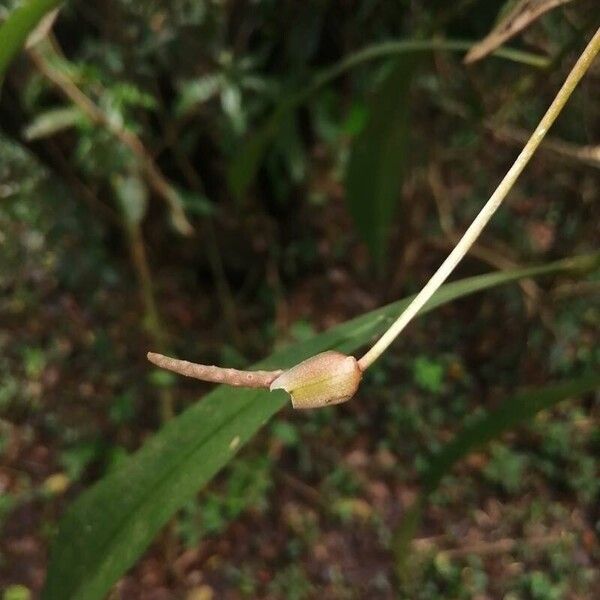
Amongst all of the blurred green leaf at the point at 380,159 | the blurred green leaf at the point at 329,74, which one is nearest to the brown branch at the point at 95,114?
the blurred green leaf at the point at 329,74

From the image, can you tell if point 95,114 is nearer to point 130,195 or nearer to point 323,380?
point 130,195

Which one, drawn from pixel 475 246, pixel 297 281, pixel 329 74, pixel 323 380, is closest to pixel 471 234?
pixel 323 380

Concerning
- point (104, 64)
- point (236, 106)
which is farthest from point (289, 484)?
point (104, 64)

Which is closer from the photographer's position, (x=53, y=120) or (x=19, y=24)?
(x=19, y=24)

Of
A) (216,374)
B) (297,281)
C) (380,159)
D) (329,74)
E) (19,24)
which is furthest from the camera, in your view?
(297,281)

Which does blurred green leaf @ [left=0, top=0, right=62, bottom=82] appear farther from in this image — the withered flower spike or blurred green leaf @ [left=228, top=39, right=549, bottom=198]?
blurred green leaf @ [left=228, top=39, right=549, bottom=198]

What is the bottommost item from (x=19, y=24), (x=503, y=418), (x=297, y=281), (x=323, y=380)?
(x=297, y=281)

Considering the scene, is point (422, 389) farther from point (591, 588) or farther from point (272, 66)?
point (272, 66)

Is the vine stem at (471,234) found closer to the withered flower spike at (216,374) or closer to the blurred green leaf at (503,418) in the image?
the withered flower spike at (216,374)
